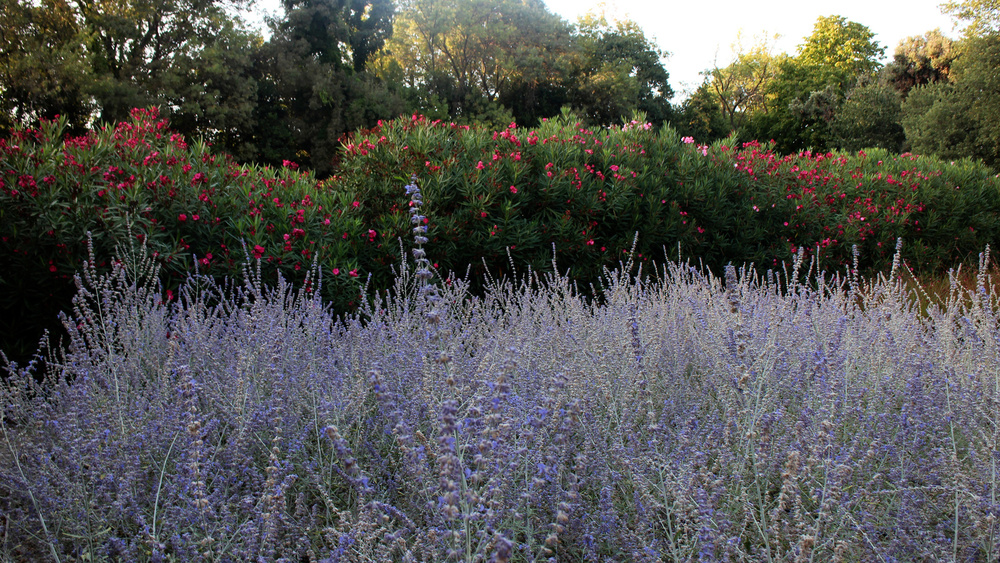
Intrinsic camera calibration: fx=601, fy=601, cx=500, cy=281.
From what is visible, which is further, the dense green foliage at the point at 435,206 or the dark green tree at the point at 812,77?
the dark green tree at the point at 812,77

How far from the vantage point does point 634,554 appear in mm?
1708

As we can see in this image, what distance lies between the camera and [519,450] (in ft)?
5.52

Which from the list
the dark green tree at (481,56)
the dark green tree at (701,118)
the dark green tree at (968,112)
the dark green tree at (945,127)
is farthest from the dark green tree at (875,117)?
the dark green tree at (481,56)

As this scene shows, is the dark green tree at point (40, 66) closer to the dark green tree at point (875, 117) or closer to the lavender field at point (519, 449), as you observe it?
the lavender field at point (519, 449)

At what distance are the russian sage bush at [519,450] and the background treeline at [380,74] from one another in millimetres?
10915

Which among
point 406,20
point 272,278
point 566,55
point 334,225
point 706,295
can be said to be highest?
point 406,20

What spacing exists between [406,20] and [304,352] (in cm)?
2810

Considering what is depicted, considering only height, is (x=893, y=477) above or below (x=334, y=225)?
below

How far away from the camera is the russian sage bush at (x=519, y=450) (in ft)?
5.36

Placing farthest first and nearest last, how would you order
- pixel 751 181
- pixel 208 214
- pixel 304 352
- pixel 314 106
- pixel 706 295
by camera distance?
1. pixel 314 106
2. pixel 751 181
3. pixel 208 214
4. pixel 706 295
5. pixel 304 352

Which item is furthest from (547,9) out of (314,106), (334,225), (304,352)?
(304,352)

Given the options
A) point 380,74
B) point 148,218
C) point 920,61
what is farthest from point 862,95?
point 148,218

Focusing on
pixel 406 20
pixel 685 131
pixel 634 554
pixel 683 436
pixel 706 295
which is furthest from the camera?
pixel 685 131

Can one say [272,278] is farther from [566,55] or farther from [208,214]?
[566,55]
